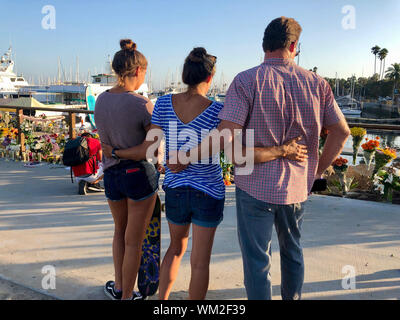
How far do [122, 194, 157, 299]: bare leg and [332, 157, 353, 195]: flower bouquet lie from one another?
12.3 ft

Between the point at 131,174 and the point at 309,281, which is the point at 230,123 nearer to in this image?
the point at 131,174

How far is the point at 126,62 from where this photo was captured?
2.26 meters

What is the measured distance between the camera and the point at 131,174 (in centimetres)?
228

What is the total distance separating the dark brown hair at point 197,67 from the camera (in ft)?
6.46

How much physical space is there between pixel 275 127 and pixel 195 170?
499 millimetres

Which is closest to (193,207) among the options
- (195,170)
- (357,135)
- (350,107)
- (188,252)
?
(195,170)

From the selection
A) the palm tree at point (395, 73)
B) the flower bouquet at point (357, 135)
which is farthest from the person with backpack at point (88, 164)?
the palm tree at point (395, 73)

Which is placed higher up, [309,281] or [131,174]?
[131,174]

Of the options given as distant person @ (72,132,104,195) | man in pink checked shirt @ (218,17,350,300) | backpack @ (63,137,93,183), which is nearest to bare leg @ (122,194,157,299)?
man in pink checked shirt @ (218,17,350,300)

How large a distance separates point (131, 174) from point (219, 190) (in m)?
0.61

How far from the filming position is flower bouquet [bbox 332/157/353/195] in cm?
528

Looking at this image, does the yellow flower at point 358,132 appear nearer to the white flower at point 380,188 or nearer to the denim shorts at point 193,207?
the white flower at point 380,188

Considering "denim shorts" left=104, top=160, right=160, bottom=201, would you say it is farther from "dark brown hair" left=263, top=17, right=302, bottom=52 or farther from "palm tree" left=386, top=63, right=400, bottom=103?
"palm tree" left=386, top=63, right=400, bottom=103

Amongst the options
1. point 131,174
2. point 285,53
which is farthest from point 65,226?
point 285,53
